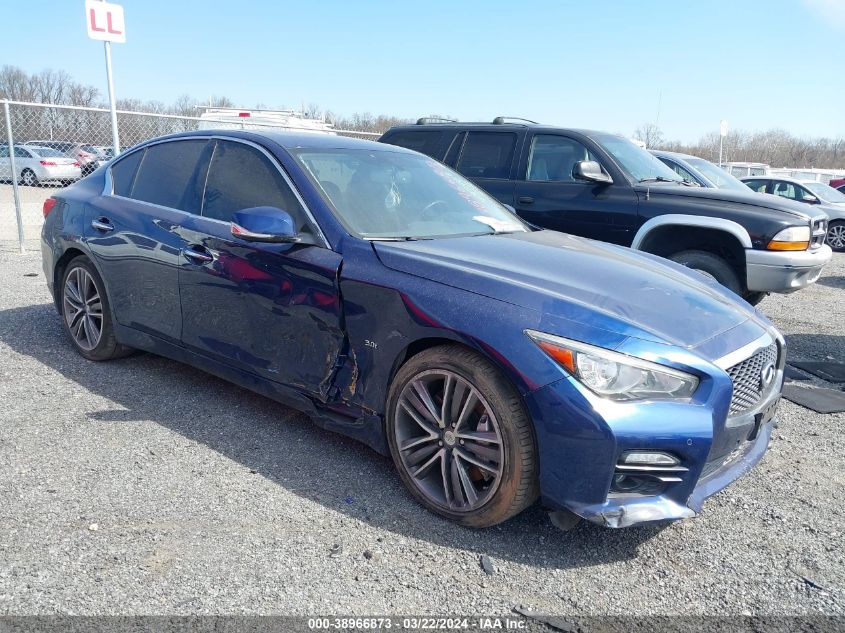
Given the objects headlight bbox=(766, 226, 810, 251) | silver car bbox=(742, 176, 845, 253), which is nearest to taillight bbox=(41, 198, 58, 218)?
headlight bbox=(766, 226, 810, 251)

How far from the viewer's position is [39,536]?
9.23 feet

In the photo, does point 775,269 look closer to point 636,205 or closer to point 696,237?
point 696,237

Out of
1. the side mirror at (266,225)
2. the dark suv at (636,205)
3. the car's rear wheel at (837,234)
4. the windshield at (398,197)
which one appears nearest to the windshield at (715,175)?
the dark suv at (636,205)

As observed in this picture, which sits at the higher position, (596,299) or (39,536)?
(596,299)

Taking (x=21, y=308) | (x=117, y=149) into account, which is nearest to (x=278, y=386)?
(x=21, y=308)

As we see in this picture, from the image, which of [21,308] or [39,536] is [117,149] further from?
[39,536]

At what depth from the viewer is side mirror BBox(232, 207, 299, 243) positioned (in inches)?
133

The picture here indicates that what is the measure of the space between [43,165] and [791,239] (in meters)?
10.6

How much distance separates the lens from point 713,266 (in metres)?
6.51

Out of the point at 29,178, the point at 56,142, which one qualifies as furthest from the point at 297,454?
the point at 29,178

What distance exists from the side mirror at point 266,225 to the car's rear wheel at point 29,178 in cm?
908

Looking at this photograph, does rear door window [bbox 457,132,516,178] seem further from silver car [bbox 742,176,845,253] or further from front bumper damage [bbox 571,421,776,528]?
silver car [bbox 742,176,845,253]

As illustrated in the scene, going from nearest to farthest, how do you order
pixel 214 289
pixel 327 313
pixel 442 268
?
pixel 442 268 < pixel 327 313 < pixel 214 289

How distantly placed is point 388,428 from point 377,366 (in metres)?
0.29
